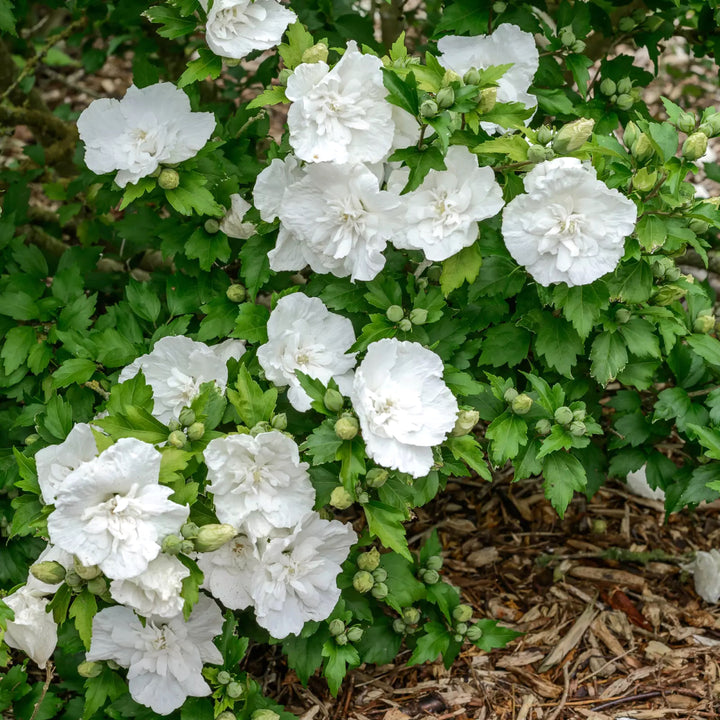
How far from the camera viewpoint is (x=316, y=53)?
2123mm

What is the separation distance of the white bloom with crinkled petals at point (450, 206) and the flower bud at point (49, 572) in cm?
111

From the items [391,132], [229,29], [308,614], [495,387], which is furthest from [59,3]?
[308,614]

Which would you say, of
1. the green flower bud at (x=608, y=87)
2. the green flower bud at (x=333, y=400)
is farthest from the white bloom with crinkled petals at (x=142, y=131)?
the green flower bud at (x=608, y=87)

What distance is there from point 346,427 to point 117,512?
20.4 inches

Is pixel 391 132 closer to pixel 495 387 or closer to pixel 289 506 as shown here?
pixel 495 387

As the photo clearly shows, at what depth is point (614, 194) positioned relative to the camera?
6.50 ft

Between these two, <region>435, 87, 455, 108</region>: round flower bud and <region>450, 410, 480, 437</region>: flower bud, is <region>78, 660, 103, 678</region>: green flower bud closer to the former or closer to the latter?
<region>450, 410, 480, 437</region>: flower bud

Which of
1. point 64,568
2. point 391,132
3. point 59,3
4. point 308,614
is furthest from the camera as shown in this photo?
point 59,3

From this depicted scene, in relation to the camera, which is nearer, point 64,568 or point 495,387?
point 64,568

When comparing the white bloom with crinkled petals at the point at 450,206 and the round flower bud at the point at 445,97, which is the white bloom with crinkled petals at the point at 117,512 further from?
the round flower bud at the point at 445,97

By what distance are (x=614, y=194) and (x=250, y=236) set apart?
109 centimetres

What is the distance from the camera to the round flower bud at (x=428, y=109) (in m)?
1.94

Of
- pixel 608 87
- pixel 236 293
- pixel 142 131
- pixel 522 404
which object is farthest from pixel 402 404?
pixel 608 87

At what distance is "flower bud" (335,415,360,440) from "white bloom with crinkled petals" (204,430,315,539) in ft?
0.39
